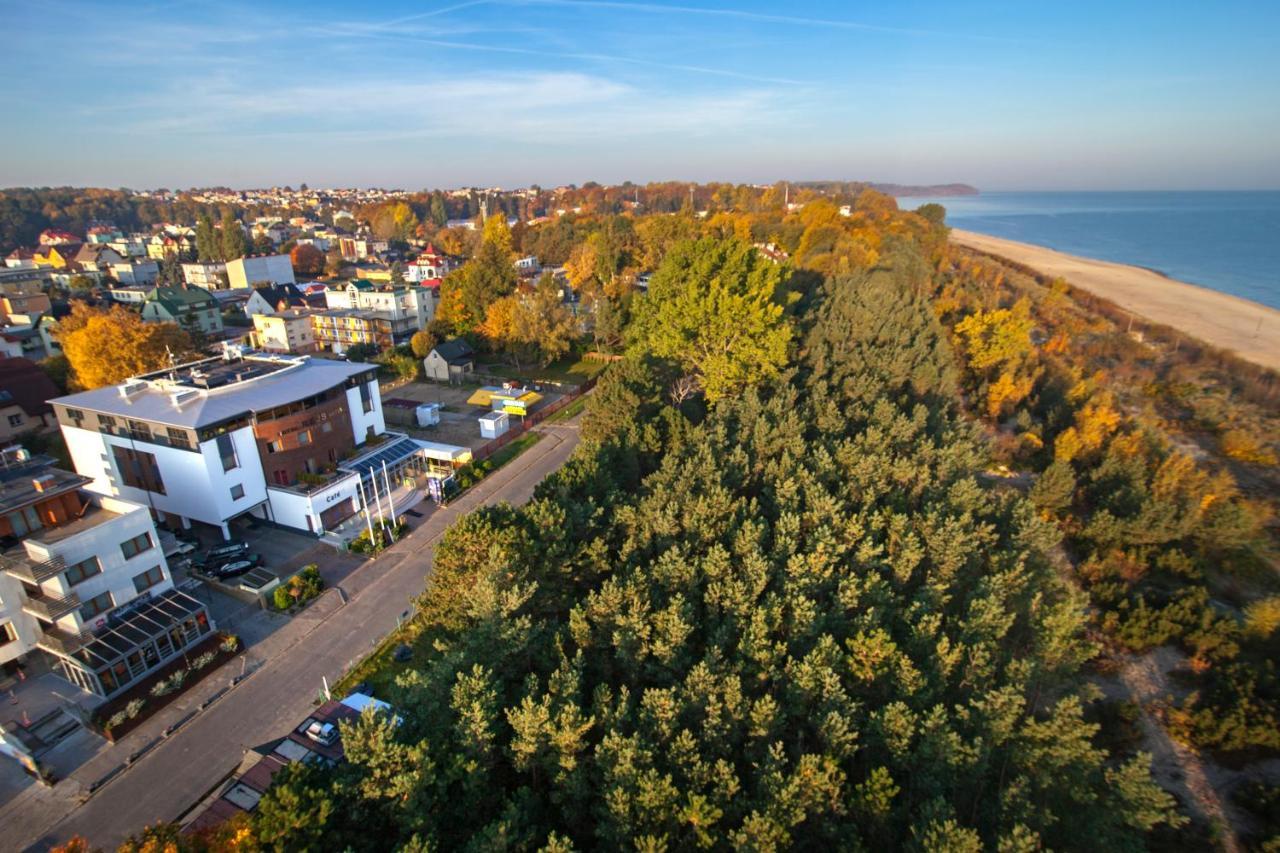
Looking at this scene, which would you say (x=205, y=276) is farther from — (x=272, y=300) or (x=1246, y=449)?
(x=1246, y=449)

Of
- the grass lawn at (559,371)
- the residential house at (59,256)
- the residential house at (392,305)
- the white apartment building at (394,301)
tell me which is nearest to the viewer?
the grass lawn at (559,371)

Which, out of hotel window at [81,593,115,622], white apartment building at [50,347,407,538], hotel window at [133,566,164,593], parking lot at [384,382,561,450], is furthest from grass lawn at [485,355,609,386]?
hotel window at [81,593,115,622]

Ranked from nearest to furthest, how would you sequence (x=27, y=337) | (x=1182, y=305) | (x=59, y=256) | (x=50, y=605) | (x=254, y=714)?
(x=254, y=714) → (x=50, y=605) → (x=27, y=337) → (x=1182, y=305) → (x=59, y=256)

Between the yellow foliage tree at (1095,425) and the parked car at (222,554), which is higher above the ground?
the yellow foliage tree at (1095,425)

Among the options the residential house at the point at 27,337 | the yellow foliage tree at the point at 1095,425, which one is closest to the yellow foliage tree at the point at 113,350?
the residential house at the point at 27,337

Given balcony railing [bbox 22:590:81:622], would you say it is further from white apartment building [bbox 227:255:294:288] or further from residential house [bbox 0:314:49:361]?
white apartment building [bbox 227:255:294:288]

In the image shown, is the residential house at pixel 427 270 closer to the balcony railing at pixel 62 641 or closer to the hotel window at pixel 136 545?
the hotel window at pixel 136 545

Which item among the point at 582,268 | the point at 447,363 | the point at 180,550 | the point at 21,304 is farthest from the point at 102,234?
the point at 180,550
